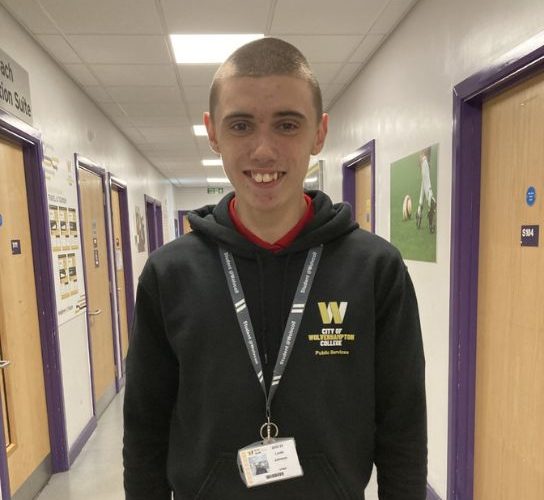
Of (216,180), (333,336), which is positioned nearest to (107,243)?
(333,336)

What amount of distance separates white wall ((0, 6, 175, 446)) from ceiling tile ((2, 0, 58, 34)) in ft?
A: 0.16

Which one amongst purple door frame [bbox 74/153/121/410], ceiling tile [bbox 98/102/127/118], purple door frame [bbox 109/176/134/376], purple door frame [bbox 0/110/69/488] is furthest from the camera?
purple door frame [bbox 109/176/134/376]

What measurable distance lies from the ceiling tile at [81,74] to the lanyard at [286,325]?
2842 millimetres

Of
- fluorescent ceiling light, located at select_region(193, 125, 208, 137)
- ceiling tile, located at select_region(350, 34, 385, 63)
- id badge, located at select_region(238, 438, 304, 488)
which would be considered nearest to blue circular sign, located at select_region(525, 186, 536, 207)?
id badge, located at select_region(238, 438, 304, 488)

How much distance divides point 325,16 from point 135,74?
1.64 m

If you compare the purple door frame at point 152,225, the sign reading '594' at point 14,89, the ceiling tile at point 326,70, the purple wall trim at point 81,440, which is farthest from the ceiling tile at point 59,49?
the purple door frame at point 152,225

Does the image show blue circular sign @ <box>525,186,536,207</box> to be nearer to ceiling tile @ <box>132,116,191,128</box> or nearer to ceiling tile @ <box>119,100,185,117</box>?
ceiling tile @ <box>119,100,185,117</box>

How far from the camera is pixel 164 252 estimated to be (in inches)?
36.2

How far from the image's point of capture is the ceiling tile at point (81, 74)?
9.85ft

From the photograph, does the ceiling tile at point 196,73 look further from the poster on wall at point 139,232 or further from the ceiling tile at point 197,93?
the poster on wall at point 139,232

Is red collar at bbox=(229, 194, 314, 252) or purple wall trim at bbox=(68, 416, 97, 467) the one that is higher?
red collar at bbox=(229, 194, 314, 252)

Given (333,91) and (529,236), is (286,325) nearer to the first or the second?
(529,236)

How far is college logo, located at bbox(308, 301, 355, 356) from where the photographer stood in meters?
0.86

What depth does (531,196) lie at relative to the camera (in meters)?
1.54
